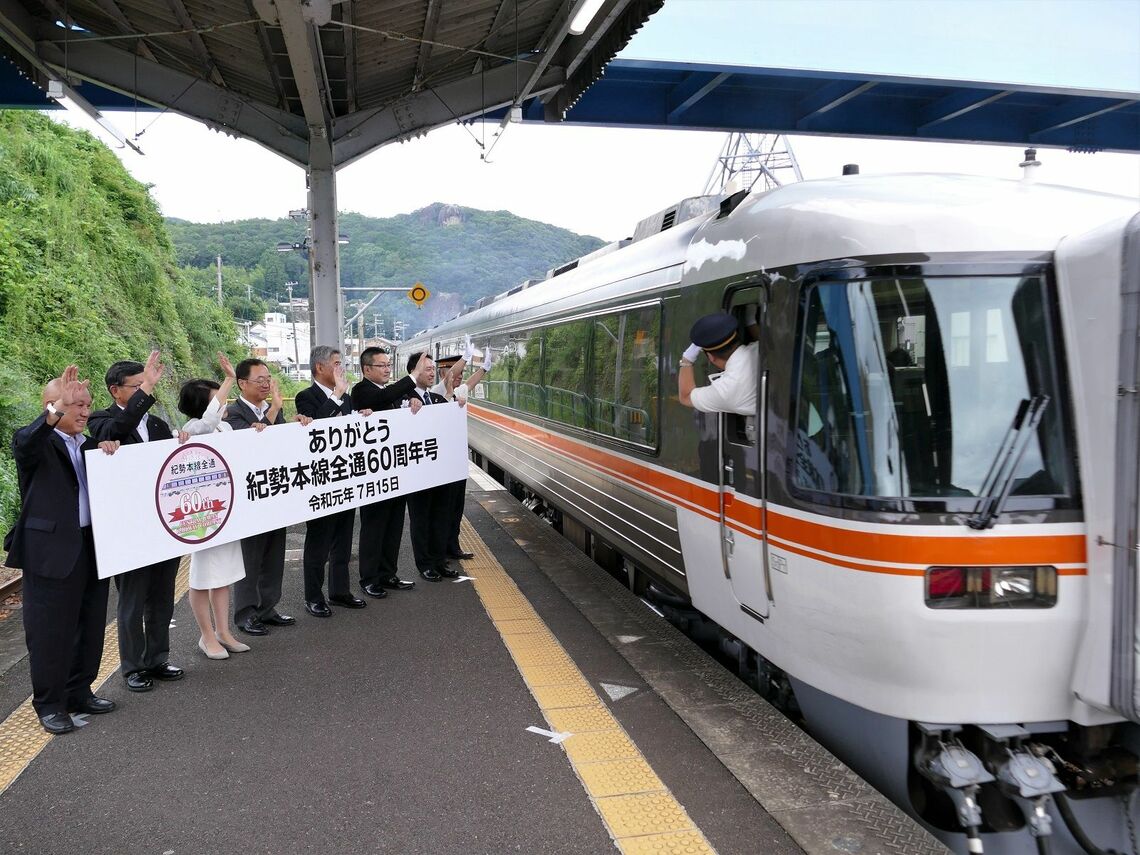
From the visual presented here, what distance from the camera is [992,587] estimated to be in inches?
118

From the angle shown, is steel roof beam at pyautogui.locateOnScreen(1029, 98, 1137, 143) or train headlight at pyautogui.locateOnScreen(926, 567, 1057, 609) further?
steel roof beam at pyautogui.locateOnScreen(1029, 98, 1137, 143)

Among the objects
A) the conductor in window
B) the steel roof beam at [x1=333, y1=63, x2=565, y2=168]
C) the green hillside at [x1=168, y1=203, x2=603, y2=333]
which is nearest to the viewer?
the conductor in window

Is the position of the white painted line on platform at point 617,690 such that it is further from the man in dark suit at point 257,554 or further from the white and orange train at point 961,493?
the man in dark suit at point 257,554

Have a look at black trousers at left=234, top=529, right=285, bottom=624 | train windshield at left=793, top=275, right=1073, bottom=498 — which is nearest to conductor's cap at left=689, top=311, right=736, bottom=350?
train windshield at left=793, top=275, right=1073, bottom=498

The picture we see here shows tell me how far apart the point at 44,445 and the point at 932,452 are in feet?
12.4

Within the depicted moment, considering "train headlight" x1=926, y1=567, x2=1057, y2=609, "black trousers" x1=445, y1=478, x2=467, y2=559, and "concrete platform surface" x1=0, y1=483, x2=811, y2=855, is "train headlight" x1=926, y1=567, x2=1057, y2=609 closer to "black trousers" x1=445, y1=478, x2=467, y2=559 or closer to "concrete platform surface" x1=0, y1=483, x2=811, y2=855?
"concrete platform surface" x1=0, y1=483, x2=811, y2=855

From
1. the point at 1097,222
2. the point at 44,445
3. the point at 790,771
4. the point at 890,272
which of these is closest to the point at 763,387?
the point at 890,272

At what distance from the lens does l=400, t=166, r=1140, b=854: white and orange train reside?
2.92 metres

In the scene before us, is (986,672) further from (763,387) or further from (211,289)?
(211,289)

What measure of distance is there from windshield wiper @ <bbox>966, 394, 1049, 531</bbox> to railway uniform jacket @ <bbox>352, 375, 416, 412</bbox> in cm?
453

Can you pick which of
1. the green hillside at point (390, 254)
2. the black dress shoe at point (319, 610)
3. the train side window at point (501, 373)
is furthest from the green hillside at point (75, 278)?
the green hillside at point (390, 254)

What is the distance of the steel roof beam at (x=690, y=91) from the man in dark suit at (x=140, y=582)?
8.77 meters

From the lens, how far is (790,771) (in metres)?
3.67

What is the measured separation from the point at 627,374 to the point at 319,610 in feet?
8.64
